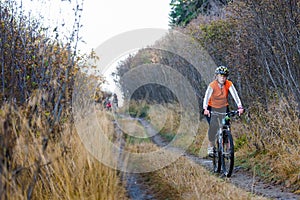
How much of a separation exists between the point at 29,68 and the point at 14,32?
61cm

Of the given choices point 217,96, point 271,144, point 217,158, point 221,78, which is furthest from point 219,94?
point 271,144

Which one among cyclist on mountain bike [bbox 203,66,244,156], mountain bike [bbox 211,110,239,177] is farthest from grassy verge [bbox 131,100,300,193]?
cyclist on mountain bike [bbox 203,66,244,156]

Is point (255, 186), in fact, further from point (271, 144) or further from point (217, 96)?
point (217, 96)

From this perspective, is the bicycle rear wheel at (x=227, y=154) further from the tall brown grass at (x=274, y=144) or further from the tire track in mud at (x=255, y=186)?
the tall brown grass at (x=274, y=144)

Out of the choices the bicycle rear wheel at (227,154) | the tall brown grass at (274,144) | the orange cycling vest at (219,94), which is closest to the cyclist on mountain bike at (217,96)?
the orange cycling vest at (219,94)

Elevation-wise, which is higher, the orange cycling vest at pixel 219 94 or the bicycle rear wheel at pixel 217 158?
the orange cycling vest at pixel 219 94

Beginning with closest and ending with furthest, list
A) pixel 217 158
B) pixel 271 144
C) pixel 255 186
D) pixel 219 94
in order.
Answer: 1. pixel 255 186
2. pixel 219 94
3. pixel 217 158
4. pixel 271 144

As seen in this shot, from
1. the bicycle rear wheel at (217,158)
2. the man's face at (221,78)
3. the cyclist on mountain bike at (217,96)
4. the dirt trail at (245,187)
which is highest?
the man's face at (221,78)

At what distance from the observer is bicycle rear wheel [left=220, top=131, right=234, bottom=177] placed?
284 inches

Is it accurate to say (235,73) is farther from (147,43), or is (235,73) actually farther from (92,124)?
(147,43)

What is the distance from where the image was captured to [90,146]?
555cm

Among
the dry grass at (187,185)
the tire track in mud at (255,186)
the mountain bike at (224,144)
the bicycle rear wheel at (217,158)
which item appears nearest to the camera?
the dry grass at (187,185)

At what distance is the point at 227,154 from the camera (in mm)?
7395

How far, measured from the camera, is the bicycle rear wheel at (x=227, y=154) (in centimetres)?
722
